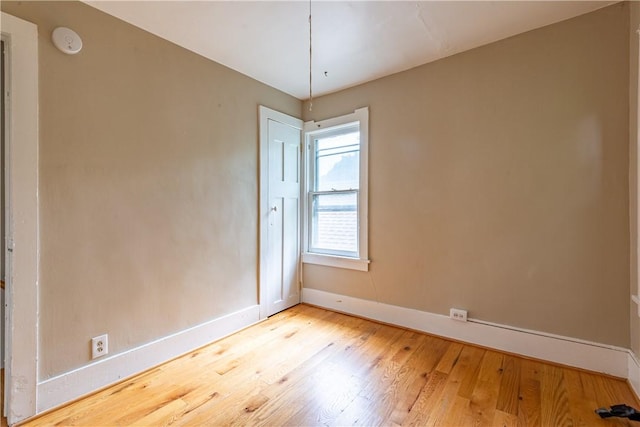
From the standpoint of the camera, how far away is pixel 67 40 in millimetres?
1662

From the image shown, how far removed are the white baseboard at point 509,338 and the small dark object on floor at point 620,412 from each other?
1.09ft

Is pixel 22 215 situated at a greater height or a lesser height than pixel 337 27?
lesser

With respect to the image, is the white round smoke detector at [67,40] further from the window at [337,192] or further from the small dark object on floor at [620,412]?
the small dark object on floor at [620,412]

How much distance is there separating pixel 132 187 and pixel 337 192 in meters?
1.92

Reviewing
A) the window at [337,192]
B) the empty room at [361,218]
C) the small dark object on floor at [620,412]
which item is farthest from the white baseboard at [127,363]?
the small dark object on floor at [620,412]

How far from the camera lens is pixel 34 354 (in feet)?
5.11

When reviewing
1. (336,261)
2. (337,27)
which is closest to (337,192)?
(336,261)

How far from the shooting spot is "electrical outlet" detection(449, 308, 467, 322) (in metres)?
2.37

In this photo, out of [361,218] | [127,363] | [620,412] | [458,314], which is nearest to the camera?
[620,412]

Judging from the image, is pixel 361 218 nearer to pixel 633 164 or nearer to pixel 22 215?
pixel 633 164

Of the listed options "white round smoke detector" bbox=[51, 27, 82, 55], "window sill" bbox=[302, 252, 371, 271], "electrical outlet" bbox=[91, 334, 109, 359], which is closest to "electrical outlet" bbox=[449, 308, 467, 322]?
"window sill" bbox=[302, 252, 371, 271]

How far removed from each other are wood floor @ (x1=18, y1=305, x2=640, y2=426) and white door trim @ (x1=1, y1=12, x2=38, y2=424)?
0.22m

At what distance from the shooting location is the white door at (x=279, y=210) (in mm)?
2908

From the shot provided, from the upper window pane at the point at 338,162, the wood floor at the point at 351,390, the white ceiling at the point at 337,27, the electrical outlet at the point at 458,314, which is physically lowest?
the wood floor at the point at 351,390
